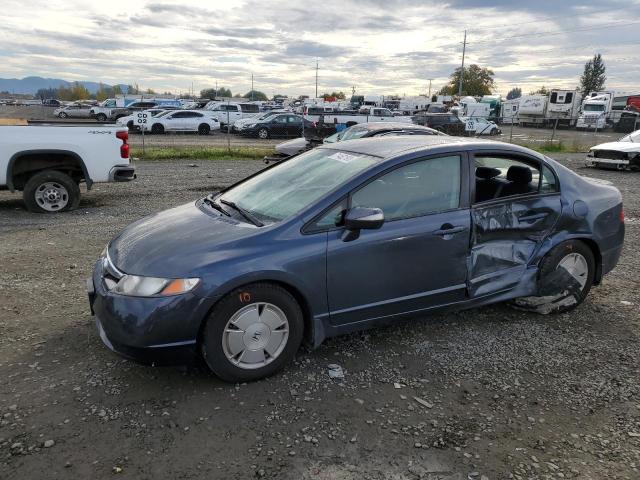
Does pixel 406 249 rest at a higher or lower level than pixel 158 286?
higher

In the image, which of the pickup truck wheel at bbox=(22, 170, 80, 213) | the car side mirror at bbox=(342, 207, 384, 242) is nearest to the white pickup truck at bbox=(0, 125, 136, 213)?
the pickup truck wheel at bbox=(22, 170, 80, 213)

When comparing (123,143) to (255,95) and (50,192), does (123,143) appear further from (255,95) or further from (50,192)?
(255,95)

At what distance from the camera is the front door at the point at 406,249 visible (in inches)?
143

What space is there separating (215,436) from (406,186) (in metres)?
2.15

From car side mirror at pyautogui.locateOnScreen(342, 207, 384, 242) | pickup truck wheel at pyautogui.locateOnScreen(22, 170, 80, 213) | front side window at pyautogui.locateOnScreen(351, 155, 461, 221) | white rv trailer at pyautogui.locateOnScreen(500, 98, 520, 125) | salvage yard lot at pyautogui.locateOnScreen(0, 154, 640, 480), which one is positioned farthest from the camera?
white rv trailer at pyautogui.locateOnScreen(500, 98, 520, 125)

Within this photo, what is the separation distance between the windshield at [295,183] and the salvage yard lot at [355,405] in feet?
3.58

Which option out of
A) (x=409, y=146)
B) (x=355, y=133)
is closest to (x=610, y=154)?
(x=355, y=133)

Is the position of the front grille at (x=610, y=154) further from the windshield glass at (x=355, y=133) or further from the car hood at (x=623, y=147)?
the windshield glass at (x=355, y=133)

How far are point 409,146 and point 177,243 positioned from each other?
1922 millimetres

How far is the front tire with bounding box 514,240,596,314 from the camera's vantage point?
454cm

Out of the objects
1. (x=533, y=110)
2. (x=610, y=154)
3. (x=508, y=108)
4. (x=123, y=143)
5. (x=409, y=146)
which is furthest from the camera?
(x=508, y=108)

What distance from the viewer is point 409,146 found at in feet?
13.6

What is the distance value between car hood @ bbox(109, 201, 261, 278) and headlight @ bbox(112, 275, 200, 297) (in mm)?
35

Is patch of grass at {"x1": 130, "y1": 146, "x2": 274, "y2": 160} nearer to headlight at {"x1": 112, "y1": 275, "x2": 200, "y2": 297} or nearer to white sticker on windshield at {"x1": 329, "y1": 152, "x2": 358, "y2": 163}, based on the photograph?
white sticker on windshield at {"x1": 329, "y1": 152, "x2": 358, "y2": 163}
